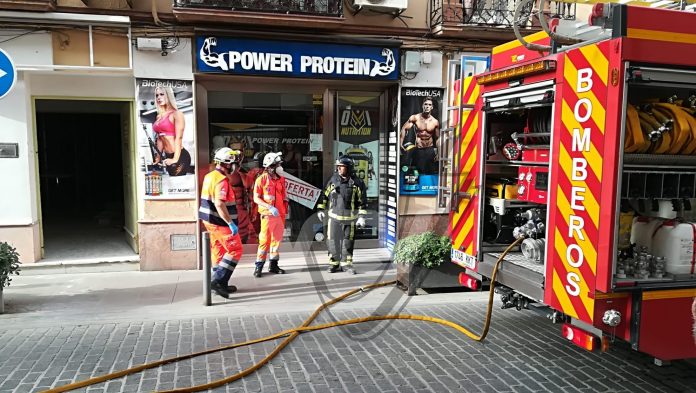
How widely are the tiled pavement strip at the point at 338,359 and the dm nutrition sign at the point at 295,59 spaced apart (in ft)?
13.4

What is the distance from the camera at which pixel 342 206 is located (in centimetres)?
801

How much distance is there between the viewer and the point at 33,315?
233 inches

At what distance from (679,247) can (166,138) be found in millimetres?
6918

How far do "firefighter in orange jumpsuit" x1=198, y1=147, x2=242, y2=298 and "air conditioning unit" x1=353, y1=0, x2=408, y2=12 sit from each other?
342 centimetres

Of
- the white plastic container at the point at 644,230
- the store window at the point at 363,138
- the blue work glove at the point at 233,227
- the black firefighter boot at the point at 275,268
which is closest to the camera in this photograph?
the white plastic container at the point at 644,230

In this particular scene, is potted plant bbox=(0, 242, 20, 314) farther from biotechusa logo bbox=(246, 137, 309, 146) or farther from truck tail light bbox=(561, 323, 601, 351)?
truck tail light bbox=(561, 323, 601, 351)

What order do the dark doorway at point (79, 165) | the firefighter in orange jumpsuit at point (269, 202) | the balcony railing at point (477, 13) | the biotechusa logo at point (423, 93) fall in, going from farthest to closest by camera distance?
the dark doorway at point (79, 165) → the biotechusa logo at point (423, 93) → the balcony railing at point (477, 13) → the firefighter in orange jumpsuit at point (269, 202)

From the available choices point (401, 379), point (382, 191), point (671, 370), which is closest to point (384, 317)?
point (401, 379)

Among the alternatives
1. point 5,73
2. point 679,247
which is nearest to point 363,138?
point 5,73

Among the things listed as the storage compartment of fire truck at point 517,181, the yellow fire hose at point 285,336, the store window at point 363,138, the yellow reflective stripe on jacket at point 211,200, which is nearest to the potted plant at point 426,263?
the yellow fire hose at point 285,336

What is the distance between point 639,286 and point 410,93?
20.1ft

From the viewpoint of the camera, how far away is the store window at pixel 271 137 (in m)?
8.75

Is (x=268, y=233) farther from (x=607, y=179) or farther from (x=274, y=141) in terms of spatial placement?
(x=607, y=179)

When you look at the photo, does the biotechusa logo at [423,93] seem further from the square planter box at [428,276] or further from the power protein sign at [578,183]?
the power protein sign at [578,183]
